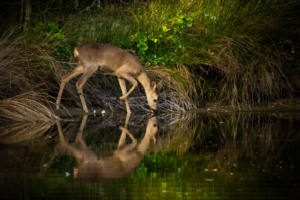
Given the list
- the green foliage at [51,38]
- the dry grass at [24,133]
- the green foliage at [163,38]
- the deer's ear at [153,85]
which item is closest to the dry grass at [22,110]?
the dry grass at [24,133]

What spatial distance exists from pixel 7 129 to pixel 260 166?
460cm

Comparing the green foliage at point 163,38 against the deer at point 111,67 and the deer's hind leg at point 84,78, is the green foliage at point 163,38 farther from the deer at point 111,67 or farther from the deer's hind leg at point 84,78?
the deer's hind leg at point 84,78

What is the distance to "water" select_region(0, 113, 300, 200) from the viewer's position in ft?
13.6

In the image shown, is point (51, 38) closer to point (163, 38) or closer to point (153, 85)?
point (153, 85)

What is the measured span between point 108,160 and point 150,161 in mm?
495

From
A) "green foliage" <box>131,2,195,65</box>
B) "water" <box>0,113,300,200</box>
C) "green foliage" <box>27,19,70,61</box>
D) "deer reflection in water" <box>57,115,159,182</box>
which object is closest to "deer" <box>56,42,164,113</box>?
"green foliage" <box>27,19,70,61</box>

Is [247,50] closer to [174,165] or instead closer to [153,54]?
[153,54]

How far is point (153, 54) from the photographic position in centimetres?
1238

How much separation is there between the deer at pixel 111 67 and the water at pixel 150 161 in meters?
1.96

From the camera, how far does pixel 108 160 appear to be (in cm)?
537

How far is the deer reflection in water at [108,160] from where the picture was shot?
15.4 feet

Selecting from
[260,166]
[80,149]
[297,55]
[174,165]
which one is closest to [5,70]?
[80,149]

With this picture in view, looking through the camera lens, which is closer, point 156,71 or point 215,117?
point 215,117

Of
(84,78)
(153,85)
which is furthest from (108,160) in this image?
(153,85)
